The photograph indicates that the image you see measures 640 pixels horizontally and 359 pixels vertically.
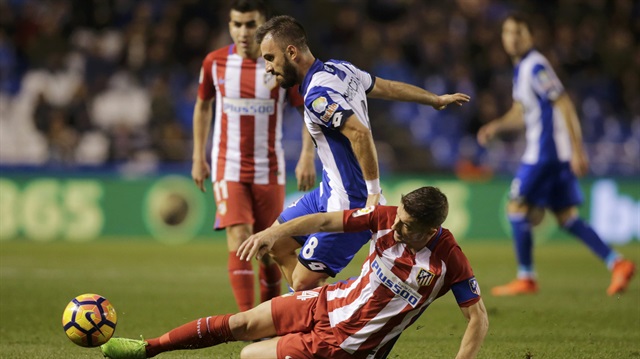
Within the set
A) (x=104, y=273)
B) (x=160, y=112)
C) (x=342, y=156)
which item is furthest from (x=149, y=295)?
(x=160, y=112)

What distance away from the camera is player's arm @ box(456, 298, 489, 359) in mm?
5023

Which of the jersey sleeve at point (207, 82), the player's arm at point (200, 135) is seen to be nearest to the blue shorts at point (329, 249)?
the player's arm at point (200, 135)

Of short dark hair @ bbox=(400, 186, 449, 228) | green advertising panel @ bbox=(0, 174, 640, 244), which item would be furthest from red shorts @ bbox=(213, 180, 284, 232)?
green advertising panel @ bbox=(0, 174, 640, 244)

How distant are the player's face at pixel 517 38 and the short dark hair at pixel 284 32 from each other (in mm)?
4984

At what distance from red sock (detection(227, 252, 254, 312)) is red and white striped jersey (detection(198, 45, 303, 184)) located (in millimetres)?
734

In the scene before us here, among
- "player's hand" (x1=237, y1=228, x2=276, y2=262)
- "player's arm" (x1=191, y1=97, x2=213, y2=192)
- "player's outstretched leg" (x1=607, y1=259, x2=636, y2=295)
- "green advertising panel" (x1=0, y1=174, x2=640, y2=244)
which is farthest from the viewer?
"green advertising panel" (x1=0, y1=174, x2=640, y2=244)

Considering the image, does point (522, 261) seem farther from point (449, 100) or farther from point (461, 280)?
point (461, 280)

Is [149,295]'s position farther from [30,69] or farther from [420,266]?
[30,69]

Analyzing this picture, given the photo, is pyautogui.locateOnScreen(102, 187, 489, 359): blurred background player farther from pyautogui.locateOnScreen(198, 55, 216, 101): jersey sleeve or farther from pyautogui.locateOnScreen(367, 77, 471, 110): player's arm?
pyautogui.locateOnScreen(198, 55, 216, 101): jersey sleeve

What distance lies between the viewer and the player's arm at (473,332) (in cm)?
502

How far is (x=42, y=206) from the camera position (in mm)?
15758

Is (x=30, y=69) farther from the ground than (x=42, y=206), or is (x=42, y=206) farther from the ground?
(x=30, y=69)

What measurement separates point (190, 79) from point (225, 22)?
144cm

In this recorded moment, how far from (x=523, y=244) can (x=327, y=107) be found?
18.0 feet
